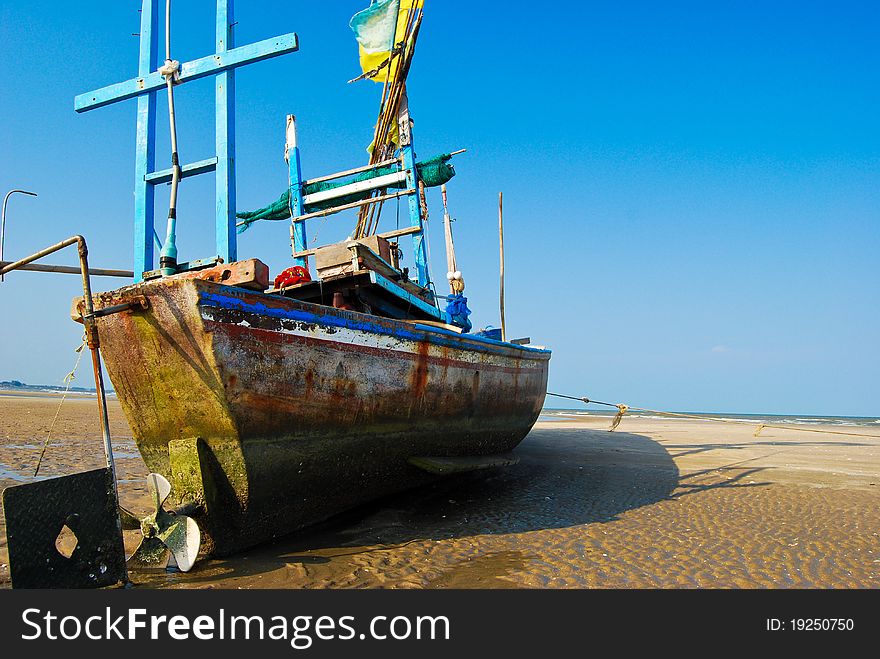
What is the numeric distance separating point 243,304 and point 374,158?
27.3 ft

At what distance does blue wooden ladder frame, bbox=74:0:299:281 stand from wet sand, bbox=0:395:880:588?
3238mm

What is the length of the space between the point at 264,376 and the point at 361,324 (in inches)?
42.4

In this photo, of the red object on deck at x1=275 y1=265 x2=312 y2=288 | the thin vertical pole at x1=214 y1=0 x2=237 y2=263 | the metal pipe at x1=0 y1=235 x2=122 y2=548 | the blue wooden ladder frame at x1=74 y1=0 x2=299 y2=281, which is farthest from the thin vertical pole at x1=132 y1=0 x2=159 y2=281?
the metal pipe at x1=0 y1=235 x2=122 y2=548

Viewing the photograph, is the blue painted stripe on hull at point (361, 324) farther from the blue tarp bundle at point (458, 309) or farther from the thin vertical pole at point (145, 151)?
the thin vertical pole at point (145, 151)

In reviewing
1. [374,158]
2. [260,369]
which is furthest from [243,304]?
[374,158]

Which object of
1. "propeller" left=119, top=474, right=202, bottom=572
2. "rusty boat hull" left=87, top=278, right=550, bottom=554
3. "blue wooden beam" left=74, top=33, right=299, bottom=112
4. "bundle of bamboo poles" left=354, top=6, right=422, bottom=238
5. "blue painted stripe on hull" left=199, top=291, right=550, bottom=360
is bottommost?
"propeller" left=119, top=474, right=202, bottom=572

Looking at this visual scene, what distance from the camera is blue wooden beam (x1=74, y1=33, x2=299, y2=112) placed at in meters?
5.73

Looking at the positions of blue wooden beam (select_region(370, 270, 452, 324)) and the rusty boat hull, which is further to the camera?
blue wooden beam (select_region(370, 270, 452, 324))

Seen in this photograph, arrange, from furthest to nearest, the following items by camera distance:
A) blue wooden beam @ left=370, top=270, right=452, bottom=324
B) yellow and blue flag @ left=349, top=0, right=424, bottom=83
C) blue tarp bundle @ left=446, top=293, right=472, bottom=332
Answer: yellow and blue flag @ left=349, top=0, right=424, bottom=83 < blue tarp bundle @ left=446, top=293, right=472, bottom=332 < blue wooden beam @ left=370, top=270, right=452, bottom=324

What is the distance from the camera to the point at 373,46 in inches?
493

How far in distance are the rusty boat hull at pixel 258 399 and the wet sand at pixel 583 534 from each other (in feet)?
1.32

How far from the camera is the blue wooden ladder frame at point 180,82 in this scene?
5695 mm
